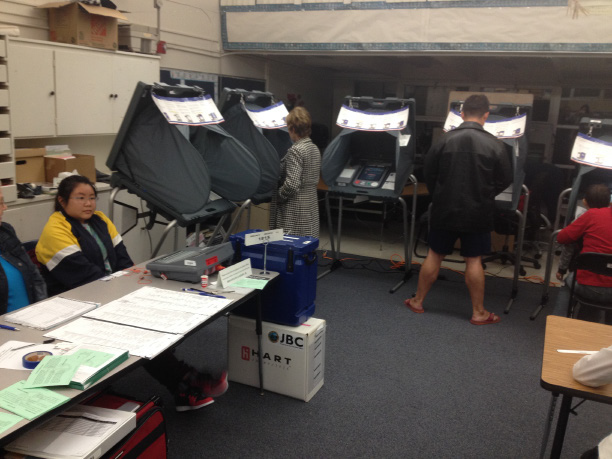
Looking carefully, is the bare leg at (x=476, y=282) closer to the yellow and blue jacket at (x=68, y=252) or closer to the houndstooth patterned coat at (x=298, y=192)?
the houndstooth patterned coat at (x=298, y=192)

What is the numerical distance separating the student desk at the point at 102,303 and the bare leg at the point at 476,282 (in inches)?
67.8

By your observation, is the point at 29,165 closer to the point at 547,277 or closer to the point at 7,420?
the point at 7,420

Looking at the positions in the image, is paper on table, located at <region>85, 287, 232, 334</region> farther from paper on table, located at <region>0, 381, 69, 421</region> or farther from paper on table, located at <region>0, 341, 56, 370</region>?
paper on table, located at <region>0, 381, 69, 421</region>

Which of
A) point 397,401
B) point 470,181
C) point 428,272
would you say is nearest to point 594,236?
point 470,181

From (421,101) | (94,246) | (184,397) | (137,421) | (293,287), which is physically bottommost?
(184,397)

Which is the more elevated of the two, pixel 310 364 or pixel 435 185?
pixel 435 185

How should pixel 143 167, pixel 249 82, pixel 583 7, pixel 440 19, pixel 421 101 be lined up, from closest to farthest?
pixel 143 167, pixel 583 7, pixel 440 19, pixel 249 82, pixel 421 101

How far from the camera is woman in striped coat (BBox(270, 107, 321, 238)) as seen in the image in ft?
12.3

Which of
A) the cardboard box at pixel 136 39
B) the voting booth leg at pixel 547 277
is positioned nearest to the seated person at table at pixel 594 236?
the voting booth leg at pixel 547 277

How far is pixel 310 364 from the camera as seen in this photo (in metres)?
2.57

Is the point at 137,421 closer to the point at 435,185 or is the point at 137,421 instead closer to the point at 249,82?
the point at 435,185

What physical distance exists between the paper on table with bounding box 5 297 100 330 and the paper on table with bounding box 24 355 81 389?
0.98 ft

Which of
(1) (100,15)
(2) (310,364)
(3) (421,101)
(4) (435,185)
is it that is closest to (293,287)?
(2) (310,364)

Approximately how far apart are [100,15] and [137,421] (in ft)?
10.1
